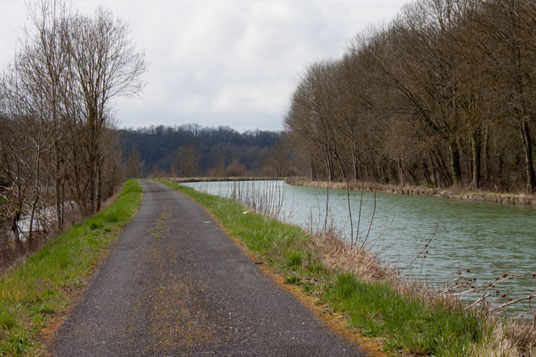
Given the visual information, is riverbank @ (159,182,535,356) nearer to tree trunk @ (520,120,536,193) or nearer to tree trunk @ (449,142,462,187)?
tree trunk @ (520,120,536,193)

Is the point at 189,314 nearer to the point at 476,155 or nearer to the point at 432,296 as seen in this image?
the point at 432,296

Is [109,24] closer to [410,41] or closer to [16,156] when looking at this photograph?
[16,156]

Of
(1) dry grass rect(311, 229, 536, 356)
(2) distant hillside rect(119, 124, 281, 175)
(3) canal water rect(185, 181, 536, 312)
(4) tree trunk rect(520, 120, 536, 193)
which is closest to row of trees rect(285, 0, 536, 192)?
(4) tree trunk rect(520, 120, 536, 193)

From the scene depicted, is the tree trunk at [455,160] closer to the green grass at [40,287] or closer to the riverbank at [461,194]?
the riverbank at [461,194]

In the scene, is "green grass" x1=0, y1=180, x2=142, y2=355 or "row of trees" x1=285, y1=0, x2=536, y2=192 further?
"row of trees" x1=285, y1=0, x2=536, y2=192

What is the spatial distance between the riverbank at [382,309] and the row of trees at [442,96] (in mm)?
9079

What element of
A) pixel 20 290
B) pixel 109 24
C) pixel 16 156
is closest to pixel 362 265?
pixel 20 290

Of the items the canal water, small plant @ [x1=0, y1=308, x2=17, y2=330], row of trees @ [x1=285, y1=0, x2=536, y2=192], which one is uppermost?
row of trees @ [x1=285, y1=0, x2=536, y2=192]

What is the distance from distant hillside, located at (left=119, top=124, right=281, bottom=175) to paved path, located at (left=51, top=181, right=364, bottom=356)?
113 m

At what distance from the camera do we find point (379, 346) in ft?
14.4

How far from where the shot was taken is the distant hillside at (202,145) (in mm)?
132750

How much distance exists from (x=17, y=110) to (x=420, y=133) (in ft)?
79.1

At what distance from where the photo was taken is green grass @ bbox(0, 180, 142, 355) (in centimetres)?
473

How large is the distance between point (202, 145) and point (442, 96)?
125048mm
